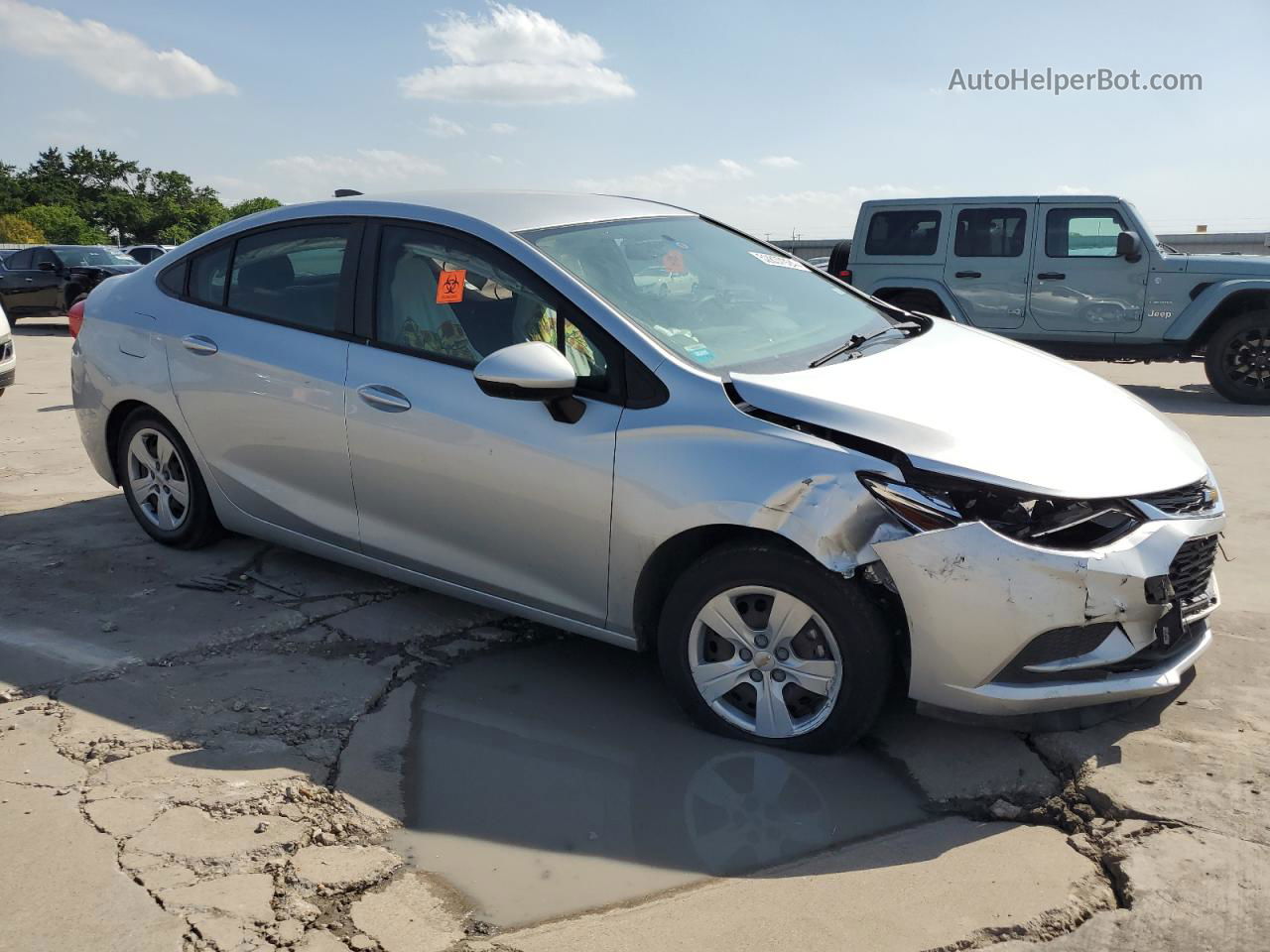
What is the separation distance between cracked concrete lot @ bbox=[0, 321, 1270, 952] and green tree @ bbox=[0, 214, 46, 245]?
173 ft

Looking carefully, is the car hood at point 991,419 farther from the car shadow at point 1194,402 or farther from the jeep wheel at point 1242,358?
the jeep wheel at point 1242,358

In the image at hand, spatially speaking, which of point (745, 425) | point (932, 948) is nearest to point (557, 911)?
point (932, 948)

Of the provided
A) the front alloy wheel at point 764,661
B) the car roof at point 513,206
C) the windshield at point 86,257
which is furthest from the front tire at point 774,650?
the windshield at point 86,257

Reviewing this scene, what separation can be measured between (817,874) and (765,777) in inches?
18.7

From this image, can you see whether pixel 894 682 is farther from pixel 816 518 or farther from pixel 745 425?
pixel 745 425

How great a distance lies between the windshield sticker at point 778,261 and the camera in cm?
465

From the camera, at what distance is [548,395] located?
11.5ft

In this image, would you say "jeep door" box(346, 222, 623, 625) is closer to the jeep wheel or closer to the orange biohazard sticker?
the orange biohazard sticker

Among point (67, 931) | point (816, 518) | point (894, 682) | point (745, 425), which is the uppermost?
point (745, 425)

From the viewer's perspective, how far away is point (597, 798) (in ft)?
10.5

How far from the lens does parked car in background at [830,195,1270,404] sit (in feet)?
33.5

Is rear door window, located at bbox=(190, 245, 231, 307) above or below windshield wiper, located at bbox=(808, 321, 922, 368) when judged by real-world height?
above

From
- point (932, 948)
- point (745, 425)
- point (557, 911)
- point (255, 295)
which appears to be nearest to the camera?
point (932, 948)

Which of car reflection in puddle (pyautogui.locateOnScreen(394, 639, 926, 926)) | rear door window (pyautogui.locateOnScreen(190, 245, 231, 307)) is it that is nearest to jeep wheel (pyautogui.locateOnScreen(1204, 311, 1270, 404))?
car reflection in puddle (pyautogui.locateOnScreen(394, 639, 926, 926))
